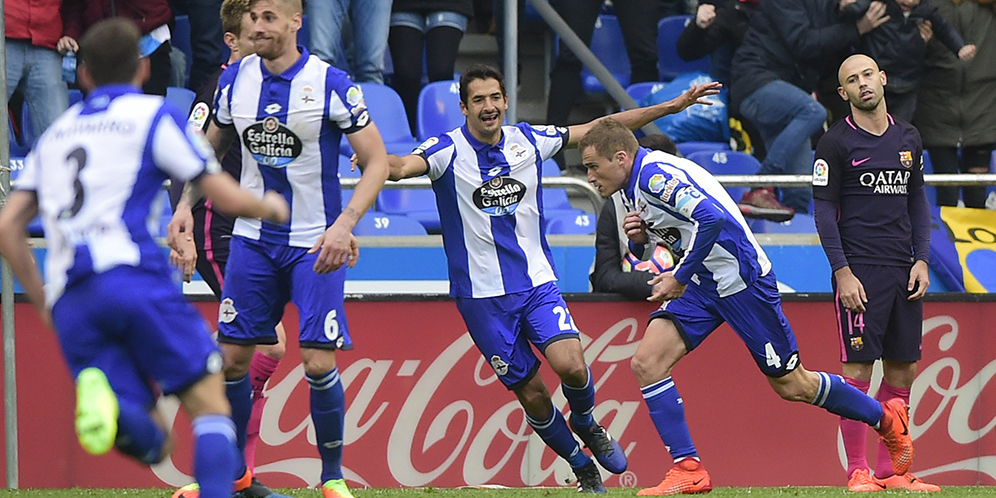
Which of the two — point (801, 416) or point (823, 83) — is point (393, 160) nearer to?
point (801, 416)

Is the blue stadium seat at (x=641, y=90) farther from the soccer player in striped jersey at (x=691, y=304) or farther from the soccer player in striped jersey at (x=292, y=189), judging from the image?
the soccer player in striped jersey at (x=292, y=189)

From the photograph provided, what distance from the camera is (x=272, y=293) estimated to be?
17.8ft

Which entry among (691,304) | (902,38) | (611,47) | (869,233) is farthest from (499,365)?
(611,47)

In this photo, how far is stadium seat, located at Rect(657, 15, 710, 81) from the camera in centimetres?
1068

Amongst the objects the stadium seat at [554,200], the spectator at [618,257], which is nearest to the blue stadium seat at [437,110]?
the stadium seat at [554,200]

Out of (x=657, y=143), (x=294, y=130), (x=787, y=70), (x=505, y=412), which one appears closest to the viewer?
(x=294, y=130)

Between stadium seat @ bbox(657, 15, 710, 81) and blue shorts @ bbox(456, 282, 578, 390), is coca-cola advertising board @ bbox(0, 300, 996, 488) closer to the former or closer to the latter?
blue shorts @ bbox(456, 282, 578, 390)

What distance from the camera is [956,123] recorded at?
9227 mm

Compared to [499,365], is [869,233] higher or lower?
higher

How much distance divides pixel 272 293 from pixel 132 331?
157 cm

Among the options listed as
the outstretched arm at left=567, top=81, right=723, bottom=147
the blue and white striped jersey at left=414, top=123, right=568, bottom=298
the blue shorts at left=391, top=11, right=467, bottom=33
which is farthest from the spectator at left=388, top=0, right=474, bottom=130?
the blue and white striped jersey at left=414, top=123, right=568, bottom=298

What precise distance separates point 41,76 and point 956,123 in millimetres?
6318

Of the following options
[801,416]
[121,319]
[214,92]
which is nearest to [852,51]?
[801,416]

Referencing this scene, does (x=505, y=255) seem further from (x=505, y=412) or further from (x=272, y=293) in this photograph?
(x=505, y=412)
